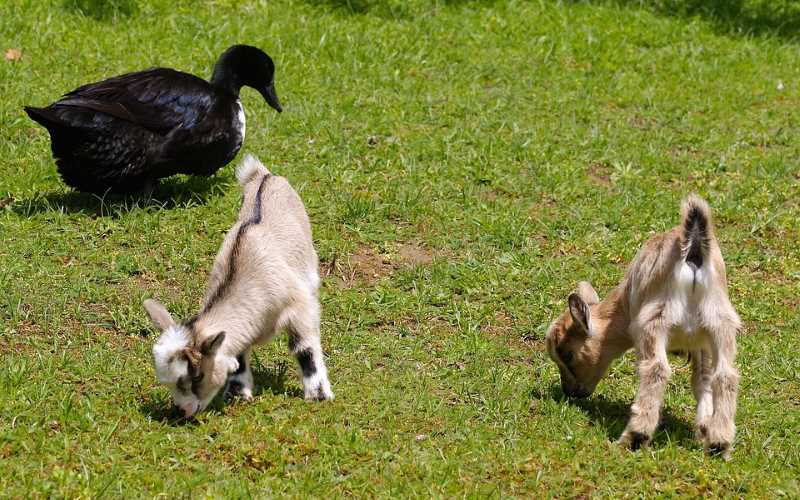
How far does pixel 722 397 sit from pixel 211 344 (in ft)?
9.46

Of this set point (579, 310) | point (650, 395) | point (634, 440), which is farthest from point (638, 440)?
point (579, 310)

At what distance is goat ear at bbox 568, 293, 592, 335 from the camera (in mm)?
7285

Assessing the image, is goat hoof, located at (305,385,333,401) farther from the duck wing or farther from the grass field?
the duck wing

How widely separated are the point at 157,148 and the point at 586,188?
151 inches

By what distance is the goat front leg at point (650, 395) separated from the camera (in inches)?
261

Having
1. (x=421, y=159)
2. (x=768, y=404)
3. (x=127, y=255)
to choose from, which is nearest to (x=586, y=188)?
(x=421, y=159)

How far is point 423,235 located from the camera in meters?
9.66

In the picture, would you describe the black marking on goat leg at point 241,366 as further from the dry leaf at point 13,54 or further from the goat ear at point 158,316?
the dry leaf at point 13,54

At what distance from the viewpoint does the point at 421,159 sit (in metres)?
10.9

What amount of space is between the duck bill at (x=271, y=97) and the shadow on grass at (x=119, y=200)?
3.35 ft

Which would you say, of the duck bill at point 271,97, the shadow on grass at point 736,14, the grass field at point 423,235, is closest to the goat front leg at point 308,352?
the grass field at point 423,235

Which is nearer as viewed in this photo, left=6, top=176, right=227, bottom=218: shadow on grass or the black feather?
the black feather

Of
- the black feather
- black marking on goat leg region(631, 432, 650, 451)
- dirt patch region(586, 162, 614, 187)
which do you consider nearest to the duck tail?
the black feather

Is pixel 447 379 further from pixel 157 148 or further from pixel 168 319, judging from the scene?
pixel 157 148
